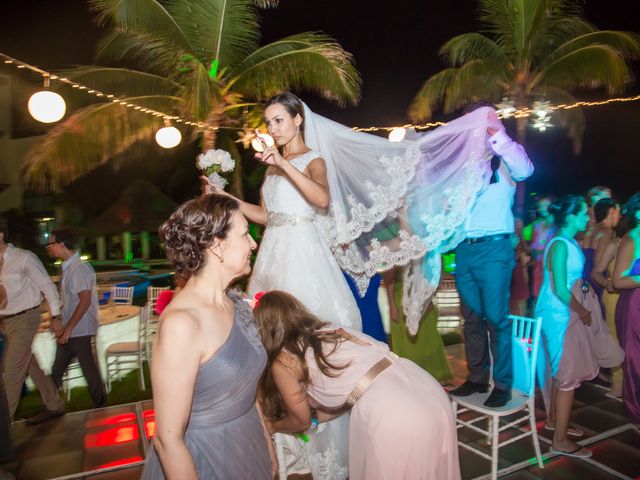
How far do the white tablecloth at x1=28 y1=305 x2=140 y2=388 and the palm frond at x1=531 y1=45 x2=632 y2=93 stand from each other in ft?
29.9

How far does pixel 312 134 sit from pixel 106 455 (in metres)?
3.00

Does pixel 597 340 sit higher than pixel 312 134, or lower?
lower

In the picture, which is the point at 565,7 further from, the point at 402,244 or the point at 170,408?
the point at 170,408

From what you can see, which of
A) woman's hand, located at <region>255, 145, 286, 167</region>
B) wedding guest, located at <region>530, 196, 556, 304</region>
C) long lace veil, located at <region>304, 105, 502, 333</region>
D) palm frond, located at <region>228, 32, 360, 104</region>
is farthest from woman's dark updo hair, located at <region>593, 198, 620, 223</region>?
palm frond, located at <region>228, 32, 360, 104</region>

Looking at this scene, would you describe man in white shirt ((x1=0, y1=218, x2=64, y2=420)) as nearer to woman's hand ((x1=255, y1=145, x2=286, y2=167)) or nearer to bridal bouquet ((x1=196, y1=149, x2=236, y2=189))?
bridal bouquet ((x1=196, y1=149, x2=236, y2=189))

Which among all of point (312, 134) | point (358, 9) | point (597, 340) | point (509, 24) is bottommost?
point (597, 340)

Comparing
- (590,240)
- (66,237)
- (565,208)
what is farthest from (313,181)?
(590,240)

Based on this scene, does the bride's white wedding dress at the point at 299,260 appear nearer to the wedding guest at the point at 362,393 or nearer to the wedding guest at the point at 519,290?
the wedding guest at the point at 362,393

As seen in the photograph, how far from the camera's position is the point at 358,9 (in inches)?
482

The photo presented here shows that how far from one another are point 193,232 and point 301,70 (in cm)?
711

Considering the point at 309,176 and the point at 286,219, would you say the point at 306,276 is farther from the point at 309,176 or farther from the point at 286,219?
the point at 309,176

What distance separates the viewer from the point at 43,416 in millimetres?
4672

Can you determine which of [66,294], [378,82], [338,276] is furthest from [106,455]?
[378,82]

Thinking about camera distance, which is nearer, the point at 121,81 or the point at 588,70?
the point at 121,81
